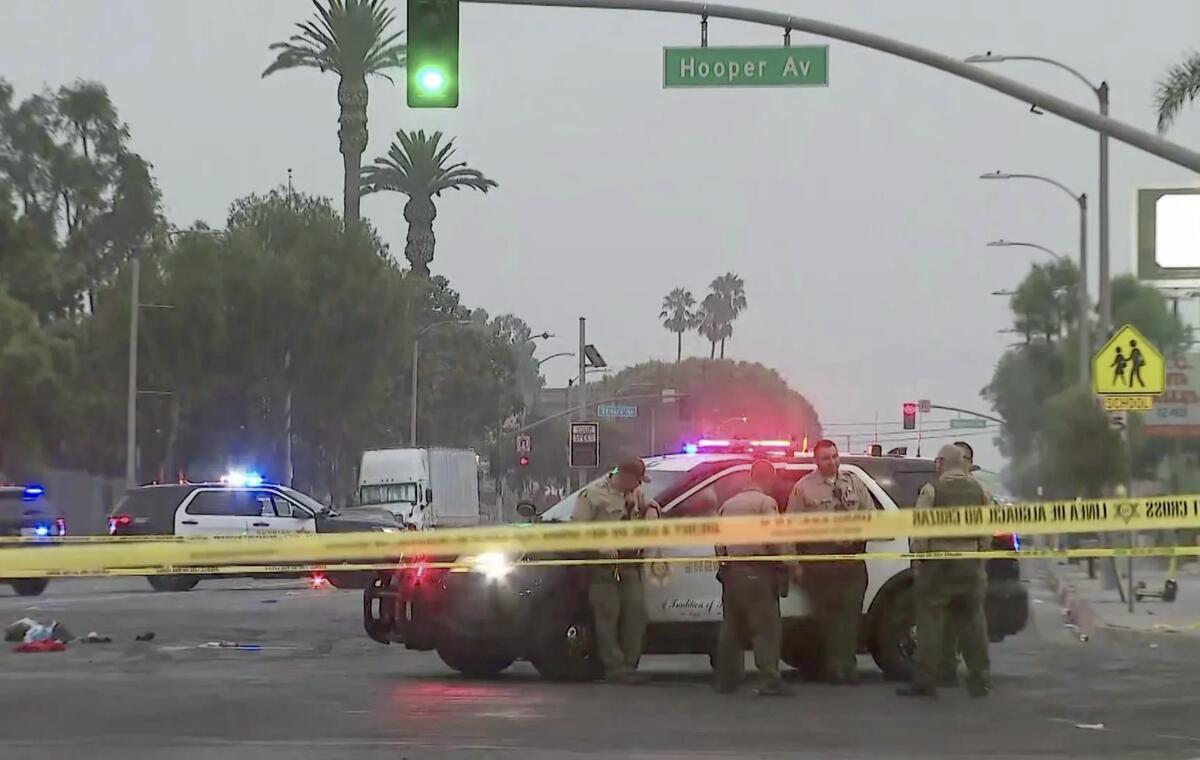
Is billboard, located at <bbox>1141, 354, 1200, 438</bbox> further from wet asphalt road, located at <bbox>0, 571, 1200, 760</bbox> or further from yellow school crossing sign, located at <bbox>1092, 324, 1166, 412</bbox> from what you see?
wet asphalt road, located at <bbox>0, 571, 1200, 760</bbox>

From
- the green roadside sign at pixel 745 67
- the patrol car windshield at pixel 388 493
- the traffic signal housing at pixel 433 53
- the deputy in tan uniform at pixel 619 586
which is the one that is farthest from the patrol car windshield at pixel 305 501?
the deputy in tan uniform at pixel 619 586

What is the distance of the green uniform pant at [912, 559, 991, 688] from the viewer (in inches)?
507

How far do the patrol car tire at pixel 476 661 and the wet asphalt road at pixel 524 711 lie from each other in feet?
0.38

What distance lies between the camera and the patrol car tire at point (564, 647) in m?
13.6

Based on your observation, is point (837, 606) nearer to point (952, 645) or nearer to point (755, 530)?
point (952, 645)

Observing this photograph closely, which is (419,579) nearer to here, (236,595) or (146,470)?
(236,595)

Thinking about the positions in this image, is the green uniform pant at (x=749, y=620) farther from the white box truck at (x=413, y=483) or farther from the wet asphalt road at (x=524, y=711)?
the white box truck at (x=413, y=483)

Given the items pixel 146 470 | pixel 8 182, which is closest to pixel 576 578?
pixel 146 470

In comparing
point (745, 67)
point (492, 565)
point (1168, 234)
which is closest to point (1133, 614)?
point (1168, 234)

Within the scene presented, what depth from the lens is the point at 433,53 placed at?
56.3ft

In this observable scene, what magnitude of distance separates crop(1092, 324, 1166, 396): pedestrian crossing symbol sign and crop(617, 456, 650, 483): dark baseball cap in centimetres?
940

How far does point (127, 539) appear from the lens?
96.7 feet

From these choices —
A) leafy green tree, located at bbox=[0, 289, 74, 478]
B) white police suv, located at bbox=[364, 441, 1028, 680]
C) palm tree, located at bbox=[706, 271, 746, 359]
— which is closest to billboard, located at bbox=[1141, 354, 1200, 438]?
white police suv, located at bbox=[364, 441, 1028, 680]

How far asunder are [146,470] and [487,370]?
2363 cm
